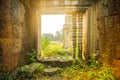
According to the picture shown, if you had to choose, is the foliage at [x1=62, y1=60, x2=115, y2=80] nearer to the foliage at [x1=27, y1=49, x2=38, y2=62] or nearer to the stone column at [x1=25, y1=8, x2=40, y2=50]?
the foliage at [x1=27, y1=49, x2=38, y2=62]

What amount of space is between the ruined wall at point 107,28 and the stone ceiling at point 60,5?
0.36 m

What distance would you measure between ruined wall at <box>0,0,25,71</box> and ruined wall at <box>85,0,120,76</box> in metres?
2.79

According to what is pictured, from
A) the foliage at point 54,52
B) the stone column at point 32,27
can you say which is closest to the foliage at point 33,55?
the stone column at point 32,27

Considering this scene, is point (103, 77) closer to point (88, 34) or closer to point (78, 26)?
point (88, 34)

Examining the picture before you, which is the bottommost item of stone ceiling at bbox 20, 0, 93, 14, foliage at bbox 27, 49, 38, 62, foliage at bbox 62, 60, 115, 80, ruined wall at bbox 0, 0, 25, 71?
foliage at bbox 62, 60, 115, 80

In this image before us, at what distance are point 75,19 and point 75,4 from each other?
6.13ft

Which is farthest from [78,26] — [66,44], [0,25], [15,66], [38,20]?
[66,44]

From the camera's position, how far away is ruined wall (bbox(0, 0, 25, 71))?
4.49 meters

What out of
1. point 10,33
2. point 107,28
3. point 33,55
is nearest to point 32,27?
point 33,55

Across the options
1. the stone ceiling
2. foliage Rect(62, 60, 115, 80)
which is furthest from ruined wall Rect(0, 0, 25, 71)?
foliage Rect(62, 60, 115, 80)

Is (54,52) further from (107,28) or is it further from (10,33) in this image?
(10,33)

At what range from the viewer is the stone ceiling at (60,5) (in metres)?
7.36

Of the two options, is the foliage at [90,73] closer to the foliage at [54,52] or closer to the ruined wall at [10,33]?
the ruined wall at [10,33]

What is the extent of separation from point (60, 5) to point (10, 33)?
127 inches
